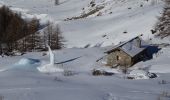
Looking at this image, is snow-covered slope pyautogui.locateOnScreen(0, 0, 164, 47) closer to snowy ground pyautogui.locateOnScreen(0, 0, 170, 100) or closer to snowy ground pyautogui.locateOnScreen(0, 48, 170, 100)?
snowy ground pyautogui.locateOnScreen(0, 0, 170, 100)

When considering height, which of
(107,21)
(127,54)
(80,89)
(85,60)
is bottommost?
(85,60)

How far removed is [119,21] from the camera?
6219cm

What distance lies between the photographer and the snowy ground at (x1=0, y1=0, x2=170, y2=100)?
49.9 ft

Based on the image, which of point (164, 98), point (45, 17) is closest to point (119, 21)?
point (45, 17)

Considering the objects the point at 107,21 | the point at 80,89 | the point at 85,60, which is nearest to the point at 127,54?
the point at 85,60

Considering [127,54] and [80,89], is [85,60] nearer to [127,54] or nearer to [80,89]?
[127,54]

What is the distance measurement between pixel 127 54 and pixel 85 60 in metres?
4.33

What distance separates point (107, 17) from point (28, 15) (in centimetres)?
2297

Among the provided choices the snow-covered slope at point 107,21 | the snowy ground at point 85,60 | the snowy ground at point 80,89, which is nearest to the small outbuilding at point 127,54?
the snowy ground at point 85,60

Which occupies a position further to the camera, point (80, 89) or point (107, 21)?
point (107, 21)

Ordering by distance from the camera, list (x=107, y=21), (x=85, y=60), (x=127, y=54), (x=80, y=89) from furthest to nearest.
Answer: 1. (x=107, y=21)
2. (x=85, y=60)
3. (x=127, y=54)
4. (x=80, y=89)

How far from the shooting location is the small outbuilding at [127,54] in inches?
1713

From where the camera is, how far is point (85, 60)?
4538 cm

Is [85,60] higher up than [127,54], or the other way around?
[127,54]
